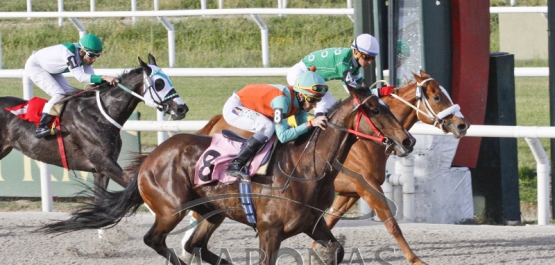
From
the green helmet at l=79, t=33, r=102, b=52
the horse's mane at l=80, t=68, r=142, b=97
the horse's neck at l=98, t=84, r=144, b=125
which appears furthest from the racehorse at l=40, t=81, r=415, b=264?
the green helmet at l=79, t=33, r=102, b=52

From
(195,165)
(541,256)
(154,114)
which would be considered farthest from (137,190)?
(154,114)

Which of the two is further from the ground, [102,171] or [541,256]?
[102,171]

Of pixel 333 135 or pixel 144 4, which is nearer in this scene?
pixel 333 135

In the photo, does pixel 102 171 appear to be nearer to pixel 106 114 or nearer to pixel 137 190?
pixel 106 114

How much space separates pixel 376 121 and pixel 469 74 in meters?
2.84

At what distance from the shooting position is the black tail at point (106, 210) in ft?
18.7

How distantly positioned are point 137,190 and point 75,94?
5.44ft

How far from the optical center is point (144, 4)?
17125mm

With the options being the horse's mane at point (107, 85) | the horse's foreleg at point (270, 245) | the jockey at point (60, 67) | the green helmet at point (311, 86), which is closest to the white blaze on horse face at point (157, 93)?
the horse's mane at point (107, 85)

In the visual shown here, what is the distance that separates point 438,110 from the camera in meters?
6.12

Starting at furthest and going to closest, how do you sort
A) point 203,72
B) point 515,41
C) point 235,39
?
point 235,39
point 515,41
point 203,72

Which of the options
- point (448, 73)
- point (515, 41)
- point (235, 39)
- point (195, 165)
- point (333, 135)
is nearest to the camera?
point (333, 135)

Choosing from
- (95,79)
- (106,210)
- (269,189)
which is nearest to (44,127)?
(95,79)

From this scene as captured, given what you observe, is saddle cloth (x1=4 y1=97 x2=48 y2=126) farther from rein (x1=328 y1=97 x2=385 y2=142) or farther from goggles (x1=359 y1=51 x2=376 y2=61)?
rein (x1=328 y1=97 x2=385 y2=142)
